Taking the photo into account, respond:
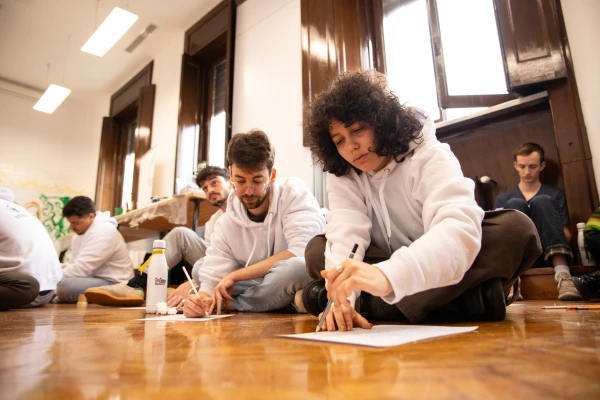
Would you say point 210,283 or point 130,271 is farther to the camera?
point 130,271

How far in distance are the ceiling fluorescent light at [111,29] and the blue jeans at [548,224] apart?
10.7ft

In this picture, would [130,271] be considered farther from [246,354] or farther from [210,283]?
[246,354]

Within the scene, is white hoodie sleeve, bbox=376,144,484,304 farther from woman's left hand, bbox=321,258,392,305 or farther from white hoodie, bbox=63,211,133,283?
white hoodie, bbox=63,211,133,283

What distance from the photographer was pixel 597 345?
0.44 m

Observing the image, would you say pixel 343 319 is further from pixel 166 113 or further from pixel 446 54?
pixel 166 113

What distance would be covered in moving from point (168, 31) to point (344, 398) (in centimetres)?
483

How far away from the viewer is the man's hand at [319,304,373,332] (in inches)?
25.7

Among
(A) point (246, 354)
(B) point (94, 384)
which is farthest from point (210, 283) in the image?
(B) point (94, 384)

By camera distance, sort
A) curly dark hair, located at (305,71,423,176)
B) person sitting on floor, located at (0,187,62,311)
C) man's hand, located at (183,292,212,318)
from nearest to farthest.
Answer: curly dark hair, located at (305,71,423,176) < man's hand, located at (183,292,212,318) < person sitting on floor, located at (0,187,62,311)

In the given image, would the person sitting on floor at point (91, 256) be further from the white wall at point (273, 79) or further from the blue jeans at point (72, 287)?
the white wall at point (273, 79)

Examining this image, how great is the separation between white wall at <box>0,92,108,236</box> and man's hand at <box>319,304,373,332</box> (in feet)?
18.9

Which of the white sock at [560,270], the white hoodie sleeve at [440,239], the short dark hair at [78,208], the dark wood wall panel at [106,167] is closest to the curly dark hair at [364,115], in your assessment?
the white hoodie sleeve at [440,239]

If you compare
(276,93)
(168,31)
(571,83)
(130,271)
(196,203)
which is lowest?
(130,271)

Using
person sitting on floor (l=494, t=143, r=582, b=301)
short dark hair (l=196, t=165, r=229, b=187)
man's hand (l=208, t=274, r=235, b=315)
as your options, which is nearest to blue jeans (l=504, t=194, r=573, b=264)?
person sitting on floor (l=494, t=143, r=582, b=301)
